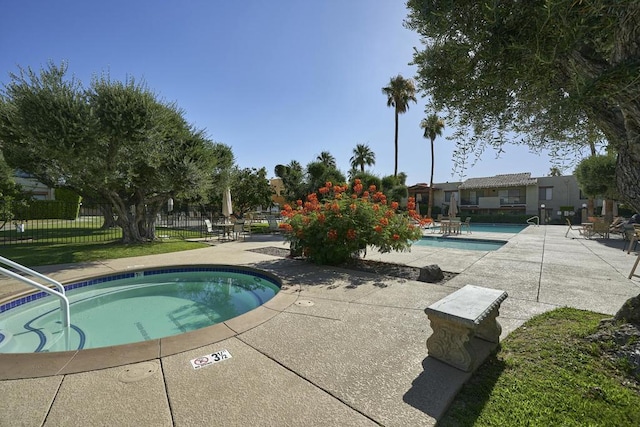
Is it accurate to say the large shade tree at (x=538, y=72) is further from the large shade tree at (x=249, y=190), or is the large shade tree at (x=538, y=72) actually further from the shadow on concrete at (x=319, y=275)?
the large shade tree at (x=249, y=190)

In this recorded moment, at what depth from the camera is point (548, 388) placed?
242cm

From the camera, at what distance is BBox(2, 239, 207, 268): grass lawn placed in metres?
8.59

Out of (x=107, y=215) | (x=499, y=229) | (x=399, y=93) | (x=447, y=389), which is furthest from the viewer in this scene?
(x=399, y=93)

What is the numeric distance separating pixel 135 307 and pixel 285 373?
479 cm

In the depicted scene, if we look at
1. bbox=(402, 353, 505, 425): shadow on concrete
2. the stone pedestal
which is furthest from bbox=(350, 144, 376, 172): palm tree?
bbox=(402, 353, 505, 425): shadow on concrete

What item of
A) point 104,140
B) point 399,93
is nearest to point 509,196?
point 399,93

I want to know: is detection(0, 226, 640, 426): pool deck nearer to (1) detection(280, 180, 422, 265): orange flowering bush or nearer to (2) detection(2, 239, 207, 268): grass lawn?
(1) detection(280, 180, 422, 265): orange flowering bush

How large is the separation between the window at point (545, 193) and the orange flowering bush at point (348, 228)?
118ft

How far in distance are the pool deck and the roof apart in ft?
115

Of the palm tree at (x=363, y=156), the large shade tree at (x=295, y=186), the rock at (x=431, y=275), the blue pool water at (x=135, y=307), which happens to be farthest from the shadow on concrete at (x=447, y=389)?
the palm tree at (x=363, y=156)

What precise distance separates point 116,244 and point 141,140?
4916 mm

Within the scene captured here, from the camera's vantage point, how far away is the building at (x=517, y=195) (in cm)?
3228

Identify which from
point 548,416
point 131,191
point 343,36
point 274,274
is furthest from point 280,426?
point 131,191

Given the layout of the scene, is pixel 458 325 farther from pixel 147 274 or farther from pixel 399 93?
pixel 399 93
